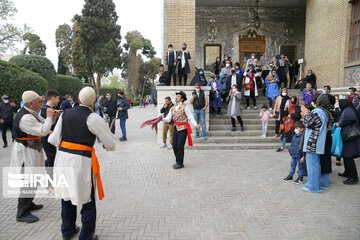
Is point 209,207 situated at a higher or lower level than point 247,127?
lower

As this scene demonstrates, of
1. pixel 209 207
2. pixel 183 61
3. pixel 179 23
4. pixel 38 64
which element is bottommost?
pixel 209 207

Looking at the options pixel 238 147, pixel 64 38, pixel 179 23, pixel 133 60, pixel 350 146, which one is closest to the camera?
pixel 350 146

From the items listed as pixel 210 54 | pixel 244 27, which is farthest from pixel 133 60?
pixel 244 27

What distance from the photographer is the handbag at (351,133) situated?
17.4ft

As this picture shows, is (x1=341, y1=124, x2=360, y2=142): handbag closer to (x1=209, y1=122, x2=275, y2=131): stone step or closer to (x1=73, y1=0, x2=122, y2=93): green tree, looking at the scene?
(x1=209, y1=122, x2=275, y2=131): stone step

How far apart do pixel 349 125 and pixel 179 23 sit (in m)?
8.19

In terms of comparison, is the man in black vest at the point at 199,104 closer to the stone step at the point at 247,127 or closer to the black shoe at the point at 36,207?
the stone step at the point at 247,127

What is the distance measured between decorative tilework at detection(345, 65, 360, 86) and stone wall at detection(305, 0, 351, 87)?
213mm

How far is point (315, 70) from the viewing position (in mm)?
13648

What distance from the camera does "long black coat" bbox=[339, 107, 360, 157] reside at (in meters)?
5.36

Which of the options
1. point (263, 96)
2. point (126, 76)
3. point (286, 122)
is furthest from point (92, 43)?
point (286, 122)

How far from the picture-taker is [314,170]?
4824mm

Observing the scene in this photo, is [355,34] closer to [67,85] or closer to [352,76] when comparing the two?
[352,76]

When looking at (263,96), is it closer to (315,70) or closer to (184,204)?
(315,70)
